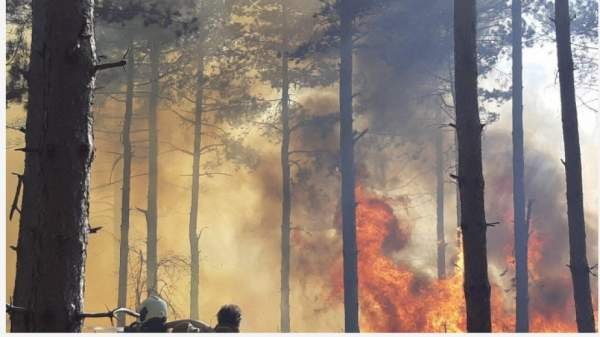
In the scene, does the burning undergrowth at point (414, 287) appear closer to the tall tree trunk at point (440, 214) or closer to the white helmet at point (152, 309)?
the tall tree trunk at point (440, 214)

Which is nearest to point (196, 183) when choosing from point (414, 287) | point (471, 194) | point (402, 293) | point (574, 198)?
point (402, 293)

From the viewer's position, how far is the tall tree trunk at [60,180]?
4656mm

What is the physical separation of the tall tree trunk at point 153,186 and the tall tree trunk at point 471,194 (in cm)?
1817

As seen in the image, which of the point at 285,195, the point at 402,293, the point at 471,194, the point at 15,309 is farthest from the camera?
the point at 402,293

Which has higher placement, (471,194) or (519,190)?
(519,190)

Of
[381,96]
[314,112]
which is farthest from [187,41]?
[381,96]

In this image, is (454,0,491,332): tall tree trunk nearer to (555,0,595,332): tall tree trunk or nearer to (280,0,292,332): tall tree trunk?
(555,0,595,332): tall tree trunk

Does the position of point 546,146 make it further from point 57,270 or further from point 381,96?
point 57,270

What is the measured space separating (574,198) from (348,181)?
829cm

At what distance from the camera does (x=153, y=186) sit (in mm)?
26047

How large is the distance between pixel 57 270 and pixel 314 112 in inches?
983

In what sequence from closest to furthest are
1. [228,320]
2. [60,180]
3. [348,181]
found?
[60,180] → [228,320] → [348,181]

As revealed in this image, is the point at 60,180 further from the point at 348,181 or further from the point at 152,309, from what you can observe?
the point at 348,181

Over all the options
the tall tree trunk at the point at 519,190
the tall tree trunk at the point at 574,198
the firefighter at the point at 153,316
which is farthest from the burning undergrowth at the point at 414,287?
the firefighter at the point at 153,316
